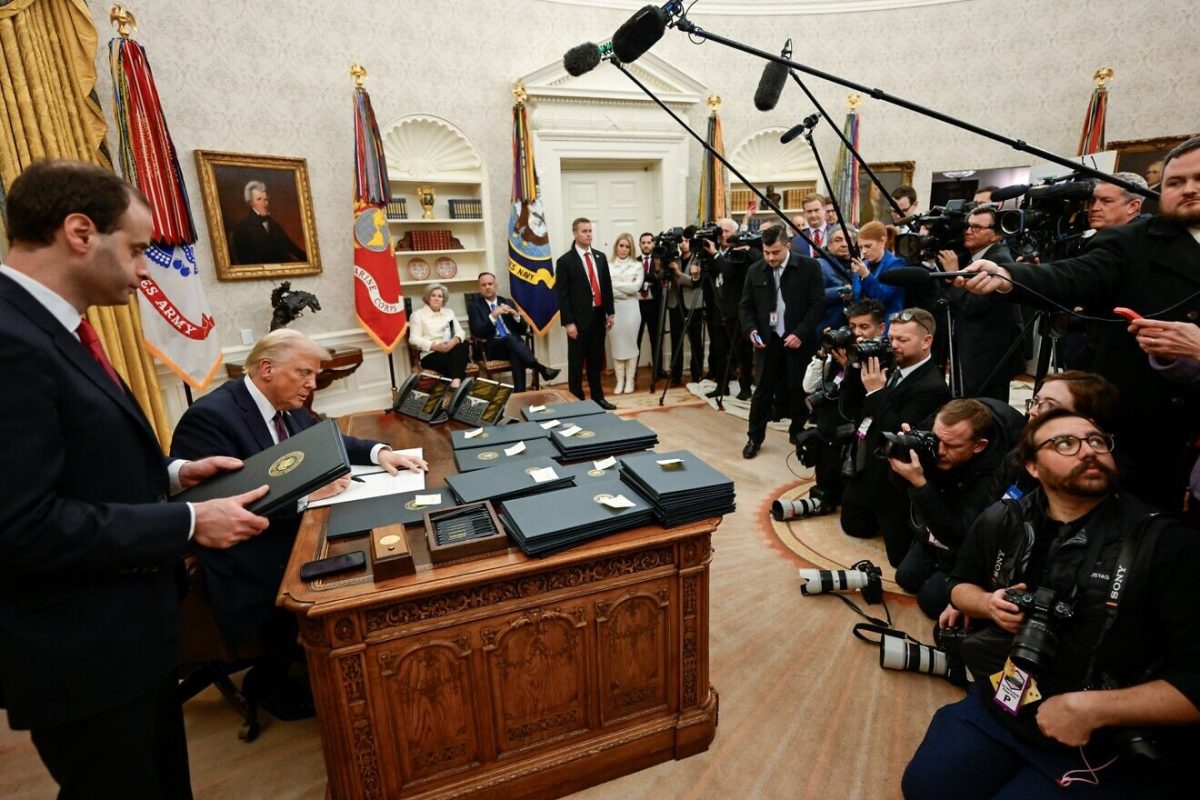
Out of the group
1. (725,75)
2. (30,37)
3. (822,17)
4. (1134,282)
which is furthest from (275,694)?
(822,17)

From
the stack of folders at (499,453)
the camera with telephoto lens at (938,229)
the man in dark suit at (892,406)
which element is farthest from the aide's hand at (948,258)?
the stack of folders at (499,453)

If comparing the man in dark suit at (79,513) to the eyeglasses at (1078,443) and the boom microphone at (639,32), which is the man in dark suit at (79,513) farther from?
the eyeglasses at (1078,443)

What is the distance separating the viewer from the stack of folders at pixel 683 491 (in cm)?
162

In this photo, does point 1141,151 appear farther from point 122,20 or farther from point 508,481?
point 122,20

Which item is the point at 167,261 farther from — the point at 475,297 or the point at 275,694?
the point at 275,694

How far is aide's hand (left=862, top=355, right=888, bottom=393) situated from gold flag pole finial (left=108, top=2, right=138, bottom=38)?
4953 mm

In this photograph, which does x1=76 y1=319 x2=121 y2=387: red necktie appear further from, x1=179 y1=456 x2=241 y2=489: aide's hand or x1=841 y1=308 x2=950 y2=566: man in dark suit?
x1=841 y1=308 x2=950 y2=566: man in dark suit

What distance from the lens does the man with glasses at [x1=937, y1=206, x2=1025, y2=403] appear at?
9.89 feet

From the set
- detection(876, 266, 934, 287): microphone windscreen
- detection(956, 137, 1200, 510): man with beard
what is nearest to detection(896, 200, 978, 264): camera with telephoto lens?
detection(876, 266, 934, 287): microphone windscreen

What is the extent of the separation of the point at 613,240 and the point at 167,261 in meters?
4.22

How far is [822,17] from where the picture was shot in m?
6.62

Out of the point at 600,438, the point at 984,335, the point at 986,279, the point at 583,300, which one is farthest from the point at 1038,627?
the point at 583,300

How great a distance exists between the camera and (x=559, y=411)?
8.54 ft

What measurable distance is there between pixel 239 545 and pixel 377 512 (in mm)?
401
